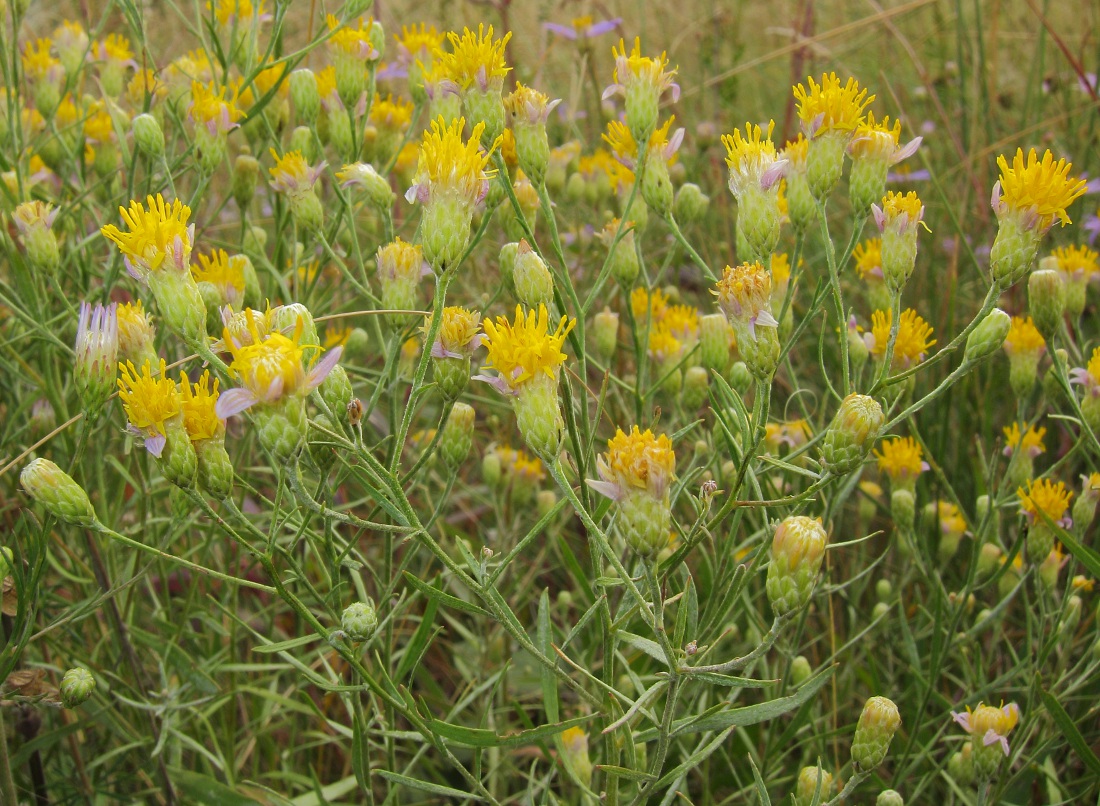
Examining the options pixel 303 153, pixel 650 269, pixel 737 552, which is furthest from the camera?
pixel 650 269

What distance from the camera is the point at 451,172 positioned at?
1.47m

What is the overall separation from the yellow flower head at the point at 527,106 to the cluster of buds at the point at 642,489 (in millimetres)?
708

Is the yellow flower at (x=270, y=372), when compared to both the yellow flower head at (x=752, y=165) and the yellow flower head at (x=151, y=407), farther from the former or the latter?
the yellow flower head at (x=752, y=165)

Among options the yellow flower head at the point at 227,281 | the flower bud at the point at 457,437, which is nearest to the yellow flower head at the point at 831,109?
the flower bud at the point at 457,437

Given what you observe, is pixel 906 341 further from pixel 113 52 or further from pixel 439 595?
pixel 113 52

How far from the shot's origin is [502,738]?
53.3 inches

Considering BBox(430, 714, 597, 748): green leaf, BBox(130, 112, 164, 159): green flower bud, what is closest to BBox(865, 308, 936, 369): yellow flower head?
BBox(430, 714, 597, 748): green leaf

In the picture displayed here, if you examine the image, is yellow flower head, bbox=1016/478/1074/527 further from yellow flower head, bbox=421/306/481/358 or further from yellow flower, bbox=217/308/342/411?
yellow flower, bbox=217/308/342/411

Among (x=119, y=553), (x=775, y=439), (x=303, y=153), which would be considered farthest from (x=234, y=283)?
(x=775, y=439)

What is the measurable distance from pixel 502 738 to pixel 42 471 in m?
0.77

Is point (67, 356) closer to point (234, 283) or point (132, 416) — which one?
point (234, 283)

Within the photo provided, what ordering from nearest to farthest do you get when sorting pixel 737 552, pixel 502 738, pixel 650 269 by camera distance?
pixel 502 738 < pixel 737 552 < pixel 650 269

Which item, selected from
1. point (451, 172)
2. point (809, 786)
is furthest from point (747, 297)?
point (809, 786)

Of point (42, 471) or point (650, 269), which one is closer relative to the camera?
point (42, 471)
